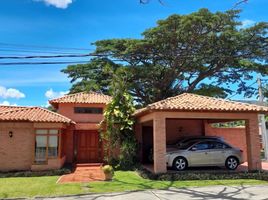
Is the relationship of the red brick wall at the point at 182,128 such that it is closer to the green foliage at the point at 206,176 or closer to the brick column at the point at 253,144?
the brick column at the point at 253,144

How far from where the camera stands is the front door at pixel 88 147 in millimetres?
20953

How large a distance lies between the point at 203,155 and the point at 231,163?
5.48 ft

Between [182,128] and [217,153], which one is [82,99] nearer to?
[182,128]

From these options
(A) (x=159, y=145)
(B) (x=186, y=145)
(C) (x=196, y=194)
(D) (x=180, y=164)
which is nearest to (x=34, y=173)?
(A) (x=159, y=145)

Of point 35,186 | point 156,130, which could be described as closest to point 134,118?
point 156,130

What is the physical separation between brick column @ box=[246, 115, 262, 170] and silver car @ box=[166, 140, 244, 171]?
106 cm

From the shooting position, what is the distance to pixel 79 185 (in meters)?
12.6

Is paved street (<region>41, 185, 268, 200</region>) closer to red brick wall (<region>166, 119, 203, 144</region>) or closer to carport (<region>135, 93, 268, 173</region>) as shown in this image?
carport (<region>135, 93, 268, 173</region>)

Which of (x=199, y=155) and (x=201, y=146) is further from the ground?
(x=201, y=146)

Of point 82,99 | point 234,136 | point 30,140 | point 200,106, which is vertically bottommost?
point 30,140

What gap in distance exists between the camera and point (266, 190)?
11.5 metres

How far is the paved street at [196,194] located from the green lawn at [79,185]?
0.68 m

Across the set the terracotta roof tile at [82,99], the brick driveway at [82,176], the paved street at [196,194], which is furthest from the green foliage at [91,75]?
the paved street at [196,194]

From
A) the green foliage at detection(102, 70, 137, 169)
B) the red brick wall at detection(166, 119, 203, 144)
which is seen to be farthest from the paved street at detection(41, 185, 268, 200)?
the red brick wall at detection(166, 119, 203, 144)
